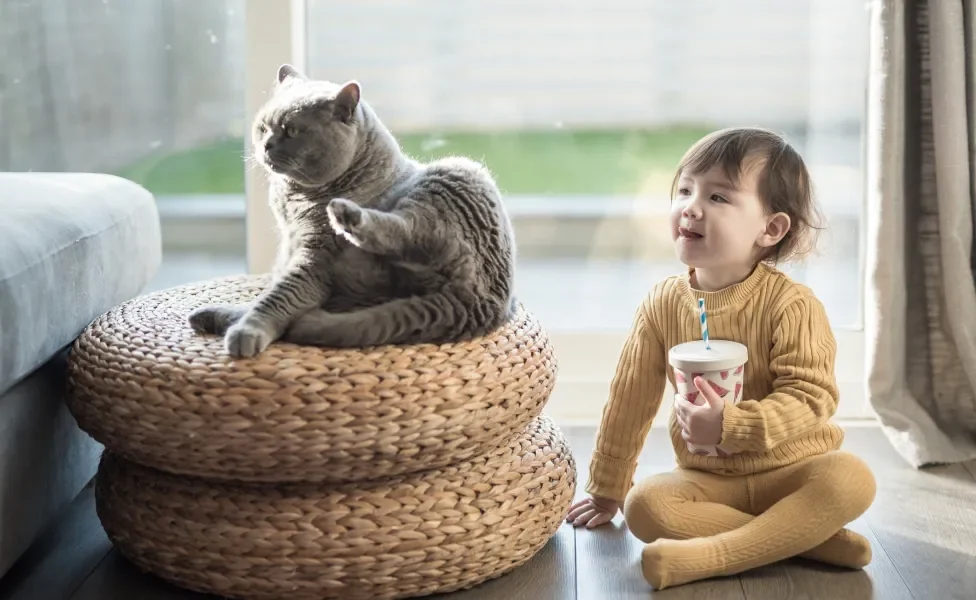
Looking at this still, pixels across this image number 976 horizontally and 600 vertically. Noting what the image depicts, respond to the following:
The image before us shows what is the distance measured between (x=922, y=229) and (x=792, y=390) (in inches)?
27.2

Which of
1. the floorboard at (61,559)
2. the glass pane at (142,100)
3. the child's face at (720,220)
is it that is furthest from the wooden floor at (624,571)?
the glass pane at (142,100)

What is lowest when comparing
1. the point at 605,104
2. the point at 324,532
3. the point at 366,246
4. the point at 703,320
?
the point at 324,532

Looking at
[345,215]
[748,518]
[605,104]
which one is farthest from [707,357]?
[605,104]

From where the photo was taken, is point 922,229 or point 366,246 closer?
point 366,246

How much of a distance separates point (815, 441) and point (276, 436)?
788 millimetres

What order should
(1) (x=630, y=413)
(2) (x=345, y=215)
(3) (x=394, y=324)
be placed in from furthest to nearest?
(1) (x=630, y=413) → (3) (x=394, y=324) → (2) (x=345, y=215)

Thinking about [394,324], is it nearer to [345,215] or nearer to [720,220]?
[345,215]

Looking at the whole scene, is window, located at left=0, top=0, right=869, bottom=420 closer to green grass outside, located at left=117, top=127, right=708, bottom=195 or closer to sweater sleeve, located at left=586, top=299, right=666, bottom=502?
green grass outside, located at left=117, top=127, right=708, bottom=195

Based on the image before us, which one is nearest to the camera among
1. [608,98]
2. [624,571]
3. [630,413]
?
[624,571]

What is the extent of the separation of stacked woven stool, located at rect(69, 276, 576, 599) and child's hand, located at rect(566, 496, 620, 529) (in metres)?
0.19

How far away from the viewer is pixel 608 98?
2322 millimetres

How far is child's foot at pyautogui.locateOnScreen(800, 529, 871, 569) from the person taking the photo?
151cm

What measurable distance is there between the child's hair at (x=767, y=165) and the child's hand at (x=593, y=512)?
20.2 inches

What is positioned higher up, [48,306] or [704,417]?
[48,306]
